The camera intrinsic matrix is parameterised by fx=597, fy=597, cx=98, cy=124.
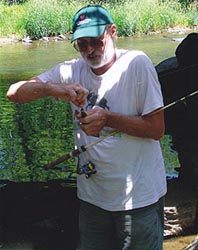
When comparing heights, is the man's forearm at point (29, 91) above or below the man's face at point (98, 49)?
below

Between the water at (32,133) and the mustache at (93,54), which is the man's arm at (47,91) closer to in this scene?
the mustache at (93,54)

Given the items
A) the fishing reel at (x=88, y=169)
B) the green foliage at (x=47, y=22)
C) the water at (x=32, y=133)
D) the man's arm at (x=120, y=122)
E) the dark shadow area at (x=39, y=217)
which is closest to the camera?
the man's arm at (x=120, y=122)

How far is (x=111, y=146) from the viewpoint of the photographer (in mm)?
2418

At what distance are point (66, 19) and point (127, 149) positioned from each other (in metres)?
18.5

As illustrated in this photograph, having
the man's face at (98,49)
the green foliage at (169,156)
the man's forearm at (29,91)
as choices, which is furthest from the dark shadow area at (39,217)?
the man's face at (98,49)

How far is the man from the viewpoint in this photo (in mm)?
2365

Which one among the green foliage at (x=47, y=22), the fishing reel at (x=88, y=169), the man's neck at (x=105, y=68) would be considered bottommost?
the green foliage at (x=47, y=22)

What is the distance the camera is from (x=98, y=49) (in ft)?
7.84

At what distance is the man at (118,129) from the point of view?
7.76 ft

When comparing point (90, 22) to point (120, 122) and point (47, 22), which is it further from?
point (47, 22)

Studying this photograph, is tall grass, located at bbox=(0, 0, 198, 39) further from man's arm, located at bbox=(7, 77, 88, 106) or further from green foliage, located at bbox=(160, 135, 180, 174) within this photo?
man's arm, located at bbox=(7, 77, 88, 106)

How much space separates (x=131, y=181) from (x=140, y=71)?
451 mm

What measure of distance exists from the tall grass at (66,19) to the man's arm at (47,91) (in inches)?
689

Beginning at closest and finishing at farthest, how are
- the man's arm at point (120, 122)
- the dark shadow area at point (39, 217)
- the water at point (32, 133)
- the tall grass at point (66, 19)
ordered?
1. the man's arm at point (120, 122)
2. the dark shadow area at point (39, 217)
3. the water at point (32, 133)
4. the tall grass at point (66, 19)
